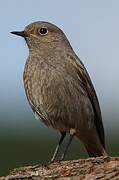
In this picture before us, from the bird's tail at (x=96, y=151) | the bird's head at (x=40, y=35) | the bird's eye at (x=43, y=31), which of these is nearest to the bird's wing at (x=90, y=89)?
the bird's tail at (x=96, y=151)

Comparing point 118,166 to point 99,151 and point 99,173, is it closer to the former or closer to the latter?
point 99,173

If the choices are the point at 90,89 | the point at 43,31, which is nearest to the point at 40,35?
the point at 43,31

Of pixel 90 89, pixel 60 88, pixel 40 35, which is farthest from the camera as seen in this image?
pixel 40 35

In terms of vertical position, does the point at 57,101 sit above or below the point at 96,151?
above

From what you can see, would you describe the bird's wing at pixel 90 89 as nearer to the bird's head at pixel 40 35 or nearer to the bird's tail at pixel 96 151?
the bird's tail at pixel 96 151

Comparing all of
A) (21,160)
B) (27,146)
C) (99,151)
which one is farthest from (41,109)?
(27,146)

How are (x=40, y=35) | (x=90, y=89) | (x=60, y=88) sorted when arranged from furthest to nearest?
(x=40, y=35) < (x=90, y=89) < (x=60, y=88)

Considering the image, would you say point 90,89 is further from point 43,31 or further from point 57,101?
point 43,31
